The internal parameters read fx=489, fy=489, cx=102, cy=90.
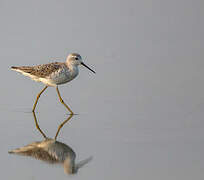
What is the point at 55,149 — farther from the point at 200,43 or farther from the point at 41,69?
the point at 200,43

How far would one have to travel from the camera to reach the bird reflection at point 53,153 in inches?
280

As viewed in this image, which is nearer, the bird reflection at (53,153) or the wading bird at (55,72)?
the bird reflection at (53,153)

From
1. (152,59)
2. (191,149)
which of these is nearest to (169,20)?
(152,59)

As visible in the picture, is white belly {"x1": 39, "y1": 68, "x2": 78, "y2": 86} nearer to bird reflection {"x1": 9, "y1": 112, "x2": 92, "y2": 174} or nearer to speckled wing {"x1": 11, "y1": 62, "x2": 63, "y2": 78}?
speckled wing {"x1": 11, "y1": 62, "x2": 63, "y2": 78}

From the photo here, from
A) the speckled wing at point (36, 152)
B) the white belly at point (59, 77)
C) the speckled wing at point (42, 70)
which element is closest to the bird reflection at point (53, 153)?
the speckled wing at point (36, 152)

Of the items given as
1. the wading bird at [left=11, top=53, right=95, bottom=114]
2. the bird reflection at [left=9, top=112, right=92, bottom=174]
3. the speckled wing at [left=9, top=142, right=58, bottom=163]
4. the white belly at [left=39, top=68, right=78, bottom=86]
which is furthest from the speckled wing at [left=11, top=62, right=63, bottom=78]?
the speckled wing at [left=9, top=142, right=58, bottom=163]

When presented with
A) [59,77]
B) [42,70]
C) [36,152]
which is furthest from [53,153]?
[42,70]

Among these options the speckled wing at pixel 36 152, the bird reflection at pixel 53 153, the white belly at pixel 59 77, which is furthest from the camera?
the white belly at pixel 59 77

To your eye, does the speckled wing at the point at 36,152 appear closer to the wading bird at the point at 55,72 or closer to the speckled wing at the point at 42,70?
the wading bird at the point at 55,72

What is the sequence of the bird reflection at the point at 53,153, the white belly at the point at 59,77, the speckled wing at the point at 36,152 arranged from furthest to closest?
the white belly at the point at 59,77
the speckled wing at the point at 36,152
the bird reflection at the point at 53,153

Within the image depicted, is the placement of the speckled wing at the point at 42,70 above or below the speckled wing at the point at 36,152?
above

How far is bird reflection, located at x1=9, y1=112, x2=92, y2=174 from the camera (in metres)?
7.12

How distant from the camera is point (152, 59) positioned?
1588 centimetres

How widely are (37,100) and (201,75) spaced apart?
4.98 metres
